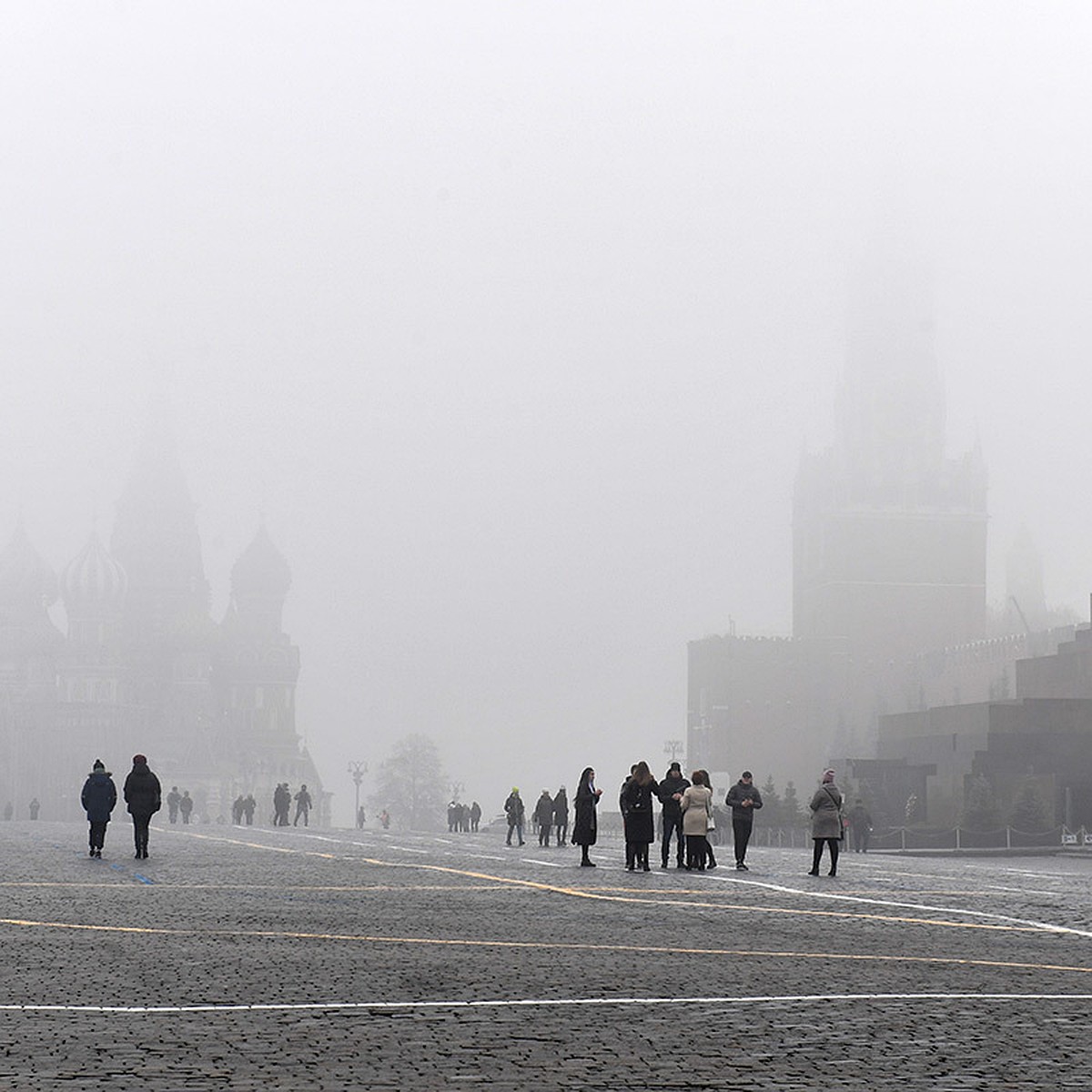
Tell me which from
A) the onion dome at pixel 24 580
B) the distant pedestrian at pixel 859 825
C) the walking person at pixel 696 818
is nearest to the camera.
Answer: the walking person at pixel 696 818

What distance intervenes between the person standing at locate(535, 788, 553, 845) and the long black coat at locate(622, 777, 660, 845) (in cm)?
1892

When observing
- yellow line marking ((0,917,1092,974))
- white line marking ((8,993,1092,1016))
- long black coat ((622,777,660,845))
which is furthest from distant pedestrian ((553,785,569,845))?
white line marking ((8,993,1092,1016))

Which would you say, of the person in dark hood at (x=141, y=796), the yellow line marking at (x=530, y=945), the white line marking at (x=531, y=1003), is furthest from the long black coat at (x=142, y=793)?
the white line marking at (x=531, y=1003)

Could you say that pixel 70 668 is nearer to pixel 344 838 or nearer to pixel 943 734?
pixel 943 734

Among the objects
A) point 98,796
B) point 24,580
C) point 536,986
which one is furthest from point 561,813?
point 24,580

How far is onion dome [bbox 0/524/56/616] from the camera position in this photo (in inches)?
7648

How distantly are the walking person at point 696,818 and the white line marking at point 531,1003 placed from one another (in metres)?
16.1

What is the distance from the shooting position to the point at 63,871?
2866 centimetres

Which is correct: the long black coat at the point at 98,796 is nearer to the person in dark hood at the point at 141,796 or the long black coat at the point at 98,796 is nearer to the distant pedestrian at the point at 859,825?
the person in dark hood at the point at 141,796

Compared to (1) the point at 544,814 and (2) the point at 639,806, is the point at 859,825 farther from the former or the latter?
(2) the point at 639,806

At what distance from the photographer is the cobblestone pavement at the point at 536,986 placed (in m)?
9.70

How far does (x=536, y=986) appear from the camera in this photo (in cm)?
1315

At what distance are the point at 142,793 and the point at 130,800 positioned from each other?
39 centimetres

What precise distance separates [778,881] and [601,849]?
15.6m
